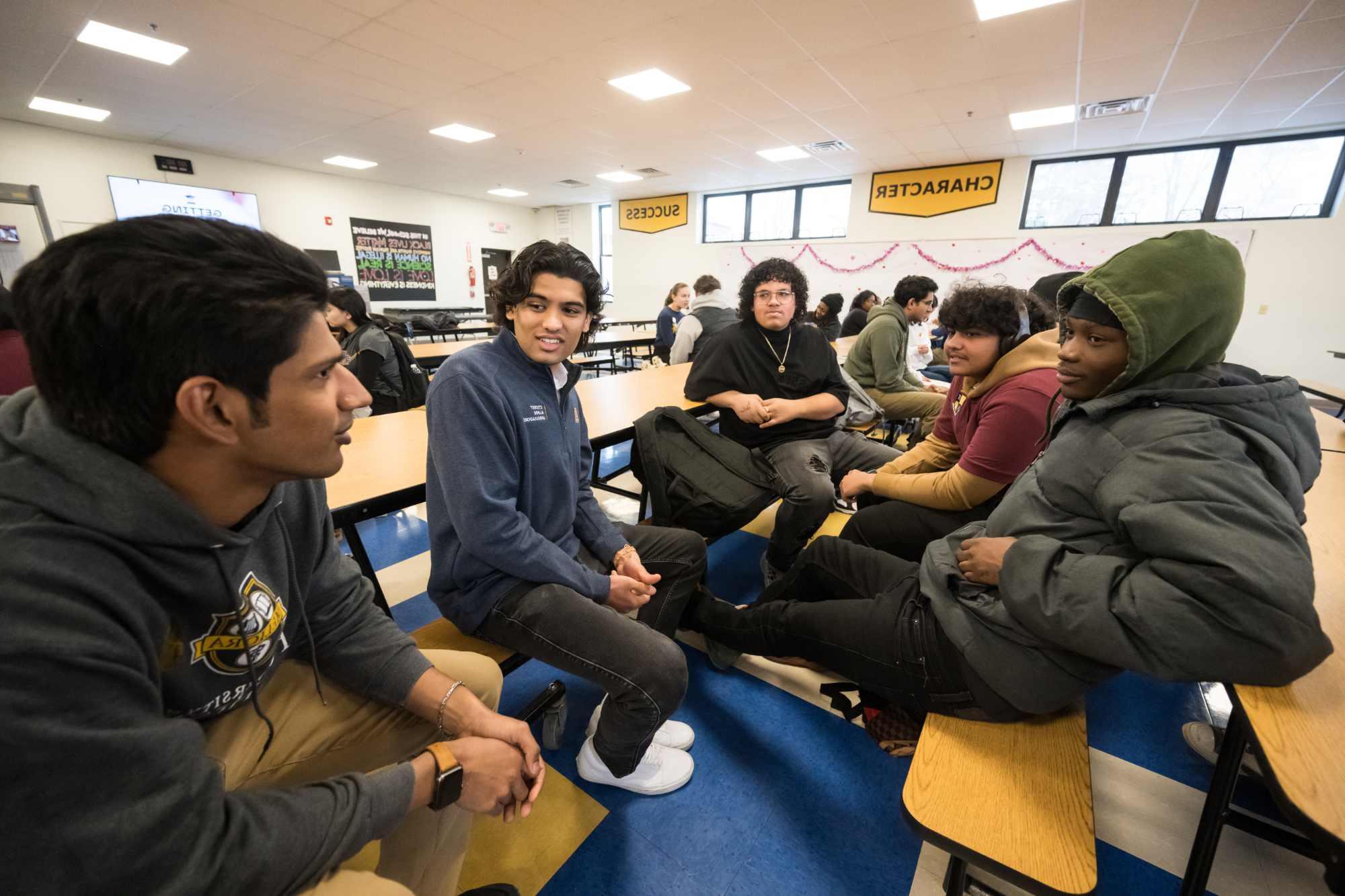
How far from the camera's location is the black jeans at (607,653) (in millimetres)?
1111

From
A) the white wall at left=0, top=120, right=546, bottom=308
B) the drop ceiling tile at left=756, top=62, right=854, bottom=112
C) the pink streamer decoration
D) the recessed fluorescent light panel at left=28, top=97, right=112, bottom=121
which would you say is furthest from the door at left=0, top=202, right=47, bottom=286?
the pink streamer decoration

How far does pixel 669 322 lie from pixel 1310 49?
5.15 m

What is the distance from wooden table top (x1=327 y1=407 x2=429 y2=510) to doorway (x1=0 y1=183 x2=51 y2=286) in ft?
25.8

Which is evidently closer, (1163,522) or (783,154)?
(1163,522)

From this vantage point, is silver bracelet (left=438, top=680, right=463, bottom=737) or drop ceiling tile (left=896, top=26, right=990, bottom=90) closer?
silver bracelet (left=438, top=680, right=463, bottom=737)

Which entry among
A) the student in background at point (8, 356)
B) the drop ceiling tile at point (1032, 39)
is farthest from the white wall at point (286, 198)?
the drop ceiling tile at point (1032, 39)

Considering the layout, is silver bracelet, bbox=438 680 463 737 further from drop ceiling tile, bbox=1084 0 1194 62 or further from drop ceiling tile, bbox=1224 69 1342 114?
drop ceiling tile, bbox=1224 69 1342 114

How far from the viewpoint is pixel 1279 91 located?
4.33 meters

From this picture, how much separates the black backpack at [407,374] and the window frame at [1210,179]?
25.2ft

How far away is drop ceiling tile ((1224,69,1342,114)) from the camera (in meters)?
4.05

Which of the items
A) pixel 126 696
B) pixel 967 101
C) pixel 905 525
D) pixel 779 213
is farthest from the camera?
pixel 779 213

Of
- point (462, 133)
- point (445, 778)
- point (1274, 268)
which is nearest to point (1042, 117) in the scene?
point (1274, 268)

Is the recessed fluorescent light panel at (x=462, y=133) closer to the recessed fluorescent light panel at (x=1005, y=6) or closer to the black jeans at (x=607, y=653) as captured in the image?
the recessed fluorescent light panel at (x=1005, y=6)

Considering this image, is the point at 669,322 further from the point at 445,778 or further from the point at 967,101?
the point at 445,778
